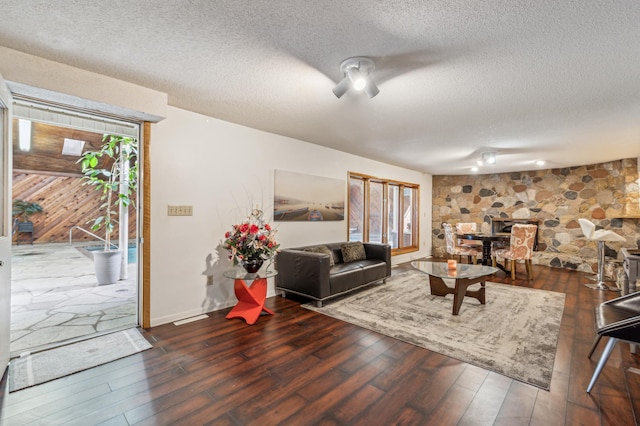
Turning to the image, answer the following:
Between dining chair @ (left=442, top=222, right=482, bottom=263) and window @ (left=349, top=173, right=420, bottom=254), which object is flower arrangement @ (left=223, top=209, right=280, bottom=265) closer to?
window @ (left=349, top=173, right=420, bottom=254)

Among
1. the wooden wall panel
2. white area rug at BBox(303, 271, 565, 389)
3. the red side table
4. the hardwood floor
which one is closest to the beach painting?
the red side table

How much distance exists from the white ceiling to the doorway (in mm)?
1006

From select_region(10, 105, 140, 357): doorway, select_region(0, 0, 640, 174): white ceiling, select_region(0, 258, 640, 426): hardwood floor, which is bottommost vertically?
select_region(0, 258, 640, 426): hardwood floor

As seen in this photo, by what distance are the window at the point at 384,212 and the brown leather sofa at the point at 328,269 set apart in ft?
3.06

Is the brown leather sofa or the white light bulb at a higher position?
the white light bulb

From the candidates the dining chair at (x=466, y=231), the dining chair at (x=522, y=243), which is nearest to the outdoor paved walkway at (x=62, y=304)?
the dining chair at (x=522, y=243)

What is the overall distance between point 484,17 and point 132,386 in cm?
316

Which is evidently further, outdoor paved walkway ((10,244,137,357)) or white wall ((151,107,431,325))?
white wall ((151,107,431,325))

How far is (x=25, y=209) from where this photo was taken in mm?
8703

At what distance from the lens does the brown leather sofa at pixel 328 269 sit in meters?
3.59

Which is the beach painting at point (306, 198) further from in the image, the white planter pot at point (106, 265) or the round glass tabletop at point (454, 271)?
the white planter pot at point (106, 265)

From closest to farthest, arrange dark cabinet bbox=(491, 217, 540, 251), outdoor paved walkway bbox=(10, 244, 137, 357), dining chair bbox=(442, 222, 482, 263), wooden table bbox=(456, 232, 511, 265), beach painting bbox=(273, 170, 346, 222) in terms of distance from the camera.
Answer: outdoor paved walkway bbox=(10, 244, 137, 357) < beach painting bbox=(273, 170, 346, 222) < wooden table bbox=(456, 232, 511, 265) < dining chair bbox=(442, 222, 482, 263) < dark cabinet bbox=(491, 217, 540, 251)

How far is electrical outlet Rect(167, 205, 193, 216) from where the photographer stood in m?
3.10

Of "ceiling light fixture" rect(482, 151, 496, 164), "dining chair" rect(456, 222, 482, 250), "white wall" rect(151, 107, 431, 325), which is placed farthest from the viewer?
"dining chair" rect(456, 222, 482, 250)
